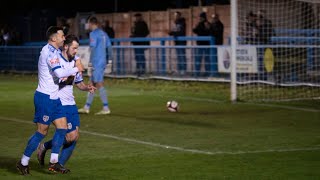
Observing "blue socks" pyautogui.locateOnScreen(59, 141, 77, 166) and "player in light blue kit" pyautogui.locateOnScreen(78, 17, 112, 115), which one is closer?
"blue socks" pyautogui.locateOnScreen(59, 141, 77, 166)

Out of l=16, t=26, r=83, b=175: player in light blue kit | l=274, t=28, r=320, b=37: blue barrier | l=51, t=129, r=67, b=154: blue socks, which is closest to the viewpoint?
l=16, t=26, r=83, b=175: player in light blue kit

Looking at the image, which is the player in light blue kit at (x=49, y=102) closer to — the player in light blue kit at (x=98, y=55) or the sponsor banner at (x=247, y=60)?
the player in light blue kit at (x=98, y=55)

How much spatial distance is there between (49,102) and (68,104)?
18.9 inches

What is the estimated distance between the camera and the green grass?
10.6m

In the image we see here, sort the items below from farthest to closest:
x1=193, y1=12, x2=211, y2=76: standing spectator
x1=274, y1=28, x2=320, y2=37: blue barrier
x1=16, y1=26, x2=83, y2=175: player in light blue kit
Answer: x1=193, y1=12, x2=211, y2=76: standing spectator
x1=274, y1=28, x2=320, y2=37: blue barrier
x1=16, y1=26, x2=83, y2=175: player in light blue kit

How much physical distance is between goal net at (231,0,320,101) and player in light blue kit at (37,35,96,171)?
1228 centimetres

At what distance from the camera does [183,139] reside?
13.9m

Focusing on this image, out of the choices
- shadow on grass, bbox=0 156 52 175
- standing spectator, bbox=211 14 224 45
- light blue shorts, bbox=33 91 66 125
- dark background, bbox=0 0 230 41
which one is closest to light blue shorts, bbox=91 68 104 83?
shadow on grass, bbox=0 156 52 175

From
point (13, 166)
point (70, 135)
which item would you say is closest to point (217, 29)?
point (13, 166)

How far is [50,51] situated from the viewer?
1029 centimetres

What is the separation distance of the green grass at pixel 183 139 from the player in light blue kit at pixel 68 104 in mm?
285

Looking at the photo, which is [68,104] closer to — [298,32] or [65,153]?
[65,153]

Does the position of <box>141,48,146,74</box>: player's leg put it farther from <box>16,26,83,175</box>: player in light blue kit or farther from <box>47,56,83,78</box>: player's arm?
<box>47,56,83,78</box>: player's arm

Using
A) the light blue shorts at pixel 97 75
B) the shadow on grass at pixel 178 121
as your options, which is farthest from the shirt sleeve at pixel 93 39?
the shadow on grass at pixel 178 121
